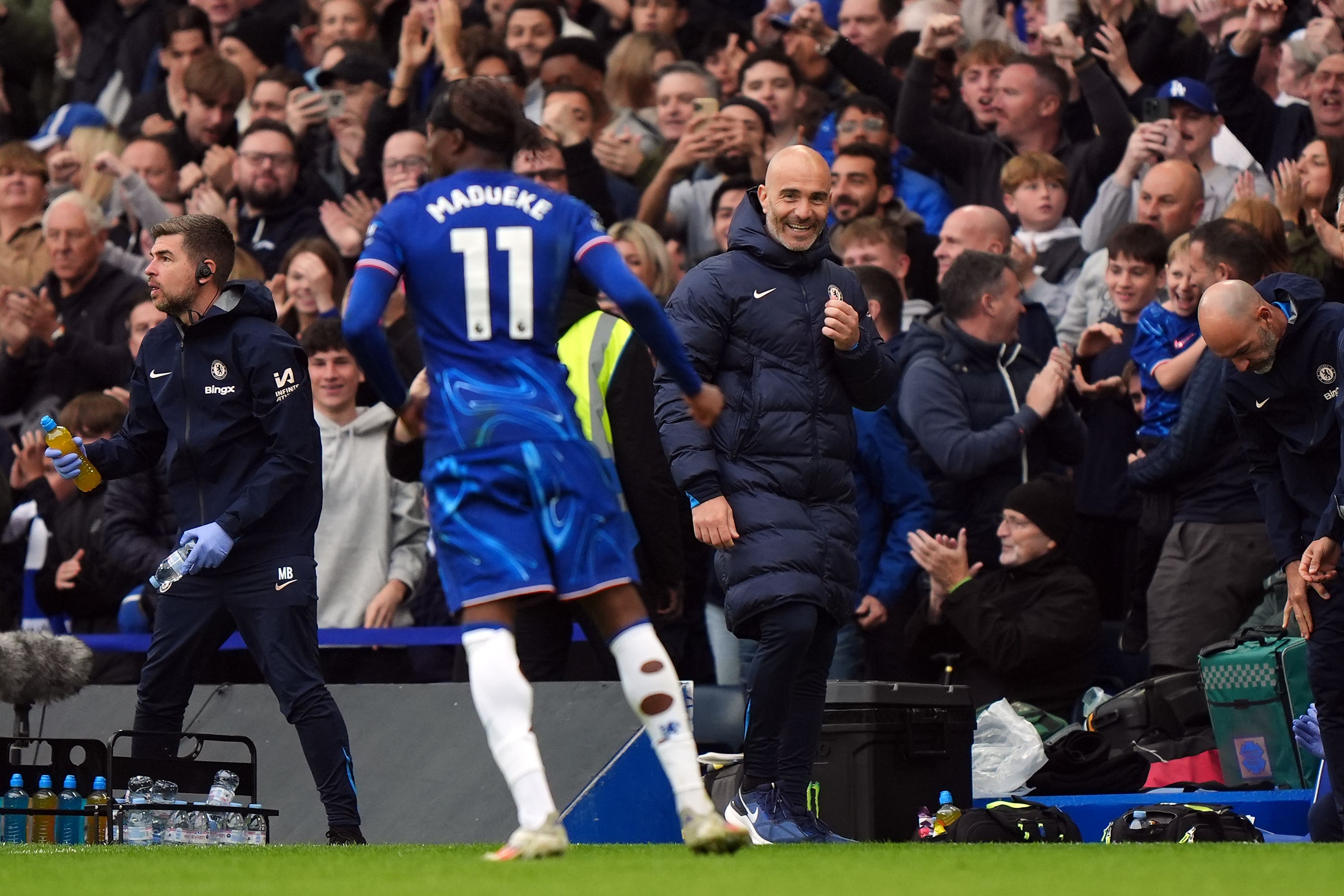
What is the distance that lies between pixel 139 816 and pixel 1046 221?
5999mm

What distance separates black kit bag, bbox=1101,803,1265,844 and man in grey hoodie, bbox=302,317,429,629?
4196 mm

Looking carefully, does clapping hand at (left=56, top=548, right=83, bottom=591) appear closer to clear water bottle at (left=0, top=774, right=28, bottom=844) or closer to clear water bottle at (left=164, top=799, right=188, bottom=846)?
clear water bottle at (left=0, top=774, right=28, bottom=844)

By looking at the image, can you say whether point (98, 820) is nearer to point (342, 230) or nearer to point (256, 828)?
point (256, 828)

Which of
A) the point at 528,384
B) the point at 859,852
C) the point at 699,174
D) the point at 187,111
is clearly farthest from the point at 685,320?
the point at 187,111

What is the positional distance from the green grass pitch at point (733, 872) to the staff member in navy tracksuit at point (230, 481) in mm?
1209

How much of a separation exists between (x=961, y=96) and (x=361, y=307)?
770 cm

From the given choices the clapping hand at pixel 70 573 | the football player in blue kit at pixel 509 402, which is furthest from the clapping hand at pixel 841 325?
the clapping hand at pixel 70 573

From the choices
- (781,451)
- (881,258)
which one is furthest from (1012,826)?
(881,258)

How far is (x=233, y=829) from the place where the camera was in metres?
8.02

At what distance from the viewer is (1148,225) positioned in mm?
10203

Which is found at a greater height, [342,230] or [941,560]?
[342,230]

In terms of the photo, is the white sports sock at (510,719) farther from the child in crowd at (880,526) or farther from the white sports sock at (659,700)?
the child in crowd at (880,526)

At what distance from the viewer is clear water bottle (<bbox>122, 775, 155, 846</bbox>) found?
25.5 ft

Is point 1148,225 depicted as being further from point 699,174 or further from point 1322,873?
point 1322,873
